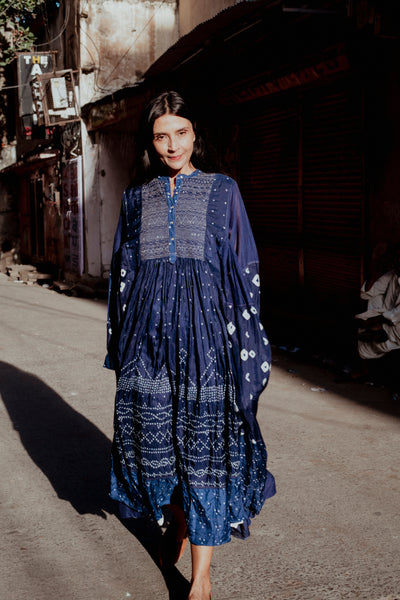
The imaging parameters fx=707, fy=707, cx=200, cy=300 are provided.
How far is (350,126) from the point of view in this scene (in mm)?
6910

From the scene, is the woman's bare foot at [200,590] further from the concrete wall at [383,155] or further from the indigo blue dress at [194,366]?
the concrete wall at [383,155]

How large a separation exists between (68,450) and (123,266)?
201 centimetres

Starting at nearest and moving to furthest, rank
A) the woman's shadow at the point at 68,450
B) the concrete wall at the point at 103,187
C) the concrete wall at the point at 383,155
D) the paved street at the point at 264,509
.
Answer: the paved street at the point at 264,509, the woman's shadow at the point at 68,450, the concrete wall at the point at 383,155, the concrete wall at the point at 103,187

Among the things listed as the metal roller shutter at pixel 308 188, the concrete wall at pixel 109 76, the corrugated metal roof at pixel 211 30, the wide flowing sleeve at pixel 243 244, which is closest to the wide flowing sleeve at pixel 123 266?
the wide flowing sleeve at pixel 243 244

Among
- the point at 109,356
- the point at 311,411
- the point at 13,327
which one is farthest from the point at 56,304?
the point at 109,356

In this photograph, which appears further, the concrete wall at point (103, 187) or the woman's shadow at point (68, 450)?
the concrete wall at point (103, 187)

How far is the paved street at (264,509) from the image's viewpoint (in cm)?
282

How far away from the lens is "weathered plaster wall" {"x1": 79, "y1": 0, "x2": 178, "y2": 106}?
14336 millimetres

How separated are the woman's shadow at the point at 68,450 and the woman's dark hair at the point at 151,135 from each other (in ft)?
5.37

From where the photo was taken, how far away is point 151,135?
9.22ft

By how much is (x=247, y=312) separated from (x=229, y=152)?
22.9 ft

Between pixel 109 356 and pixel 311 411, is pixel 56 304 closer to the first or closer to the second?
pixel 311 411

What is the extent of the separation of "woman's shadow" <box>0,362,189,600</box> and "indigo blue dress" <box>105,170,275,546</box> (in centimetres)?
41

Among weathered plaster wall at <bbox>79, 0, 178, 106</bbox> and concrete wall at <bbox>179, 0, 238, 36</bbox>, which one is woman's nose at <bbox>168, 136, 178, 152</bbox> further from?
weathered plaster wall at <bbox>79, 0, 178, 106</bbox>
